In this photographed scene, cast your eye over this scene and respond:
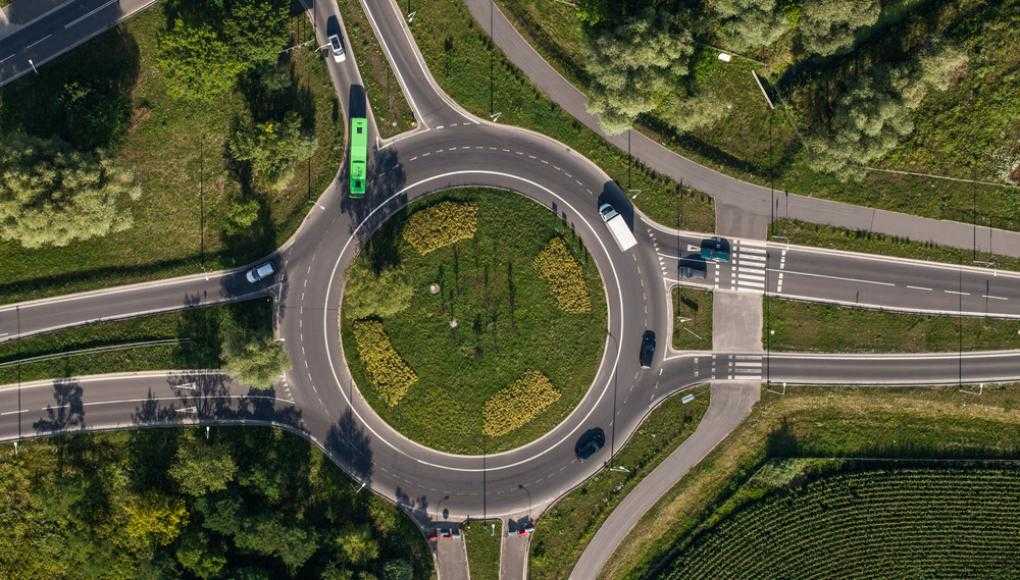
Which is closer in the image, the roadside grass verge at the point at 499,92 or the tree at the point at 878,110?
the tree at the point at 878,110

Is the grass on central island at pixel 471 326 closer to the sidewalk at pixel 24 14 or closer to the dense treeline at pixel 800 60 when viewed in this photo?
the dense treeline at pixel 800 60

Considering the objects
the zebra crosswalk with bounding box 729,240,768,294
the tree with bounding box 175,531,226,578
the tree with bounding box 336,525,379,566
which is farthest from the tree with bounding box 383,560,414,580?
the zebra crosswalk with bounding box 729,240,768,294

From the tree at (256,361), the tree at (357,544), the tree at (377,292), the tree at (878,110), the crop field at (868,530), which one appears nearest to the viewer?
the tree at (878,110)

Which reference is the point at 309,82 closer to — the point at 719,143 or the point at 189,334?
the point at 189,334

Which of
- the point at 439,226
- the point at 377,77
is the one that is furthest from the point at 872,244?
the point at 377,77

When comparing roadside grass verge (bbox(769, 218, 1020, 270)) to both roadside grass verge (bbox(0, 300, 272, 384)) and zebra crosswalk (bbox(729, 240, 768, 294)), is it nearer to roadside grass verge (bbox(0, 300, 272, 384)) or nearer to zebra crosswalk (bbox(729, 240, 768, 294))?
zebra crosswalk (bbox(729, 240, 768, 294))

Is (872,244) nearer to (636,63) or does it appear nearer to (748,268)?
(748,268)

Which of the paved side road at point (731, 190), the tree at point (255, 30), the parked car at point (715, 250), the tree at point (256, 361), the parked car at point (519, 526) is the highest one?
the tree at point (255, 30)

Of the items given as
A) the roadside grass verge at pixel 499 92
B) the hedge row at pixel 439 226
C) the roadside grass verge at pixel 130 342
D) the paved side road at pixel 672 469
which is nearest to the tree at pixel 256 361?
the roadside grass verge at pixel 130 342
